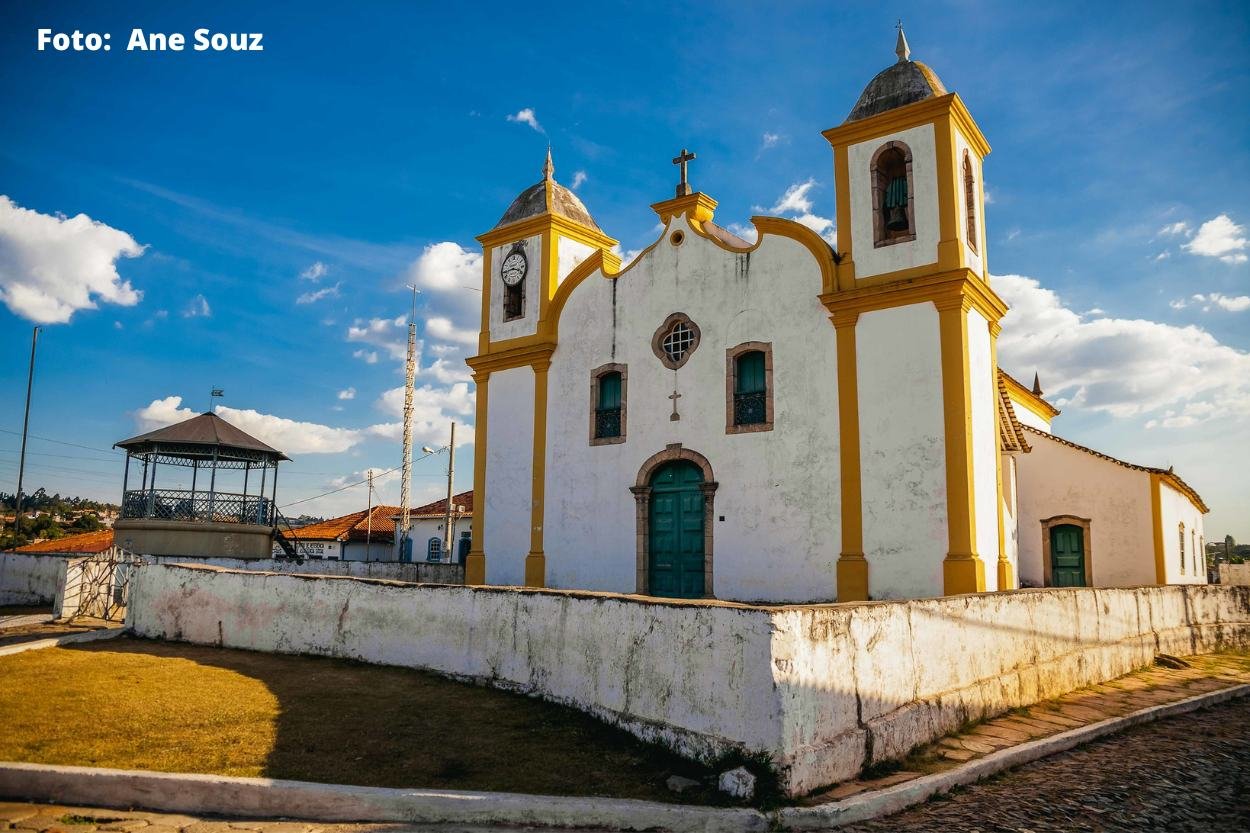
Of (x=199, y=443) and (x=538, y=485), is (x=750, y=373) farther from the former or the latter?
(x=199, y=443)

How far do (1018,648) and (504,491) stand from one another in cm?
1029

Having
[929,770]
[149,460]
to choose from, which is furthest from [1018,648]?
[149,460]

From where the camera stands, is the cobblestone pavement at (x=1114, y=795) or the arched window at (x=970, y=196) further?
the arched window at (x=970, y=196)

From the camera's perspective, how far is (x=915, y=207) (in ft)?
41.7

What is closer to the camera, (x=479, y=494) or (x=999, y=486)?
(x=999, y=486)

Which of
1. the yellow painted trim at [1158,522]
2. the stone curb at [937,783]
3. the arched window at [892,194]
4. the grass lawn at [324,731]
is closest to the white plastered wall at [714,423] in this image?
the arched window at [892,194]

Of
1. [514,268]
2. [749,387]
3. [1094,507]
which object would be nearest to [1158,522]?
[1094,507]

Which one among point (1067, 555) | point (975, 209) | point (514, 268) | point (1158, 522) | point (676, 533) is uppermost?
point (514, 268)

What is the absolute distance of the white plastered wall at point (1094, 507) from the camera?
15453 millimetres

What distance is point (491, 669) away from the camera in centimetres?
800

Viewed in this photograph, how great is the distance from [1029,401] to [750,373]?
1023 centimetres

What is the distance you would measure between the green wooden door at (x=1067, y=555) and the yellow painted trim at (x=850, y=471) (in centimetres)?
572

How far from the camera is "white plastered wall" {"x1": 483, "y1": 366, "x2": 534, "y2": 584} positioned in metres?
16.1

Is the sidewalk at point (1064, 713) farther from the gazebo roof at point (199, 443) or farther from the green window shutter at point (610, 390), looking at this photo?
the gazebo roof at point (199, 443)
